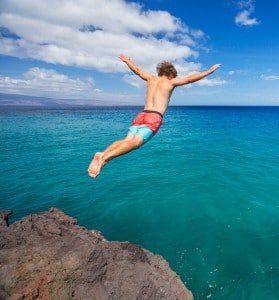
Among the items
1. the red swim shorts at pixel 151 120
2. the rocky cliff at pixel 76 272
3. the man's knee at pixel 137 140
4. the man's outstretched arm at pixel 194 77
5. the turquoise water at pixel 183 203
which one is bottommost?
the turquoise water at pixel 183 203

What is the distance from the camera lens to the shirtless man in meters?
6.19

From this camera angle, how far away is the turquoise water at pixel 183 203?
918 cm

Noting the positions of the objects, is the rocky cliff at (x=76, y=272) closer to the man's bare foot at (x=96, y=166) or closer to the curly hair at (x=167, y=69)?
the man's bare foot at (x=96, y=166)

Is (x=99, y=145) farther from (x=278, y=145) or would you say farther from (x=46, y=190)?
(x=278, y=145)

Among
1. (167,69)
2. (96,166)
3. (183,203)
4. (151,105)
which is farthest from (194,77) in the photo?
(183,203)

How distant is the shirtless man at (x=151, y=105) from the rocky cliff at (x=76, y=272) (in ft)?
6.88

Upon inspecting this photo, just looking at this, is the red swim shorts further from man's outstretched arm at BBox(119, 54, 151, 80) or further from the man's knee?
man's outstretched arm at BBox(119, 54, 151, 80)

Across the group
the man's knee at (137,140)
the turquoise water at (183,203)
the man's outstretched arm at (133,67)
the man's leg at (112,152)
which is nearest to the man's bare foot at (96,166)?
the man's leg at (112,152)

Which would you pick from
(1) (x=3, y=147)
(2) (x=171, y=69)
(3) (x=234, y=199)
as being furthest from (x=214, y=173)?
(1) (x=3, y=147)

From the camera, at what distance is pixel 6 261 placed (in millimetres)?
5320

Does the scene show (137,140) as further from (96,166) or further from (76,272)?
(76,272)

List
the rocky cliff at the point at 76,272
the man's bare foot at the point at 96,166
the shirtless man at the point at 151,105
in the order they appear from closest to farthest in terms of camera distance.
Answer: the rocky cliff at the point at 76,272, the man's bare foot at the point at 96,166, the shirtless man at the point at 151,105

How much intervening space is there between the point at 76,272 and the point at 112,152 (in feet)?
8.32

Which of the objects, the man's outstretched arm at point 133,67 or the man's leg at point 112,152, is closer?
the man's leg at point 112,152
